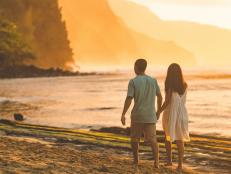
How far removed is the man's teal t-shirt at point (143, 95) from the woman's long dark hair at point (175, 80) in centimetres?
38

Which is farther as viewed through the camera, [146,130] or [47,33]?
[47,33]

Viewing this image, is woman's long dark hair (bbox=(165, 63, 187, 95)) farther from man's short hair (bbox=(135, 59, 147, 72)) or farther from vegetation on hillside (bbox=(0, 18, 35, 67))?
vegetation on hillside (bbox=(0, 18, 35, 67))

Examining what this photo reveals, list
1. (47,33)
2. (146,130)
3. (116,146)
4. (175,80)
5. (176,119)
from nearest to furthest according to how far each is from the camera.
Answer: (146,130)
(175,80)
(176,119)
(116,146)
(47,33)

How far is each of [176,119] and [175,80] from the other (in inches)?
29.5

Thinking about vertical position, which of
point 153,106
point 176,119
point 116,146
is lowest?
point 116,146

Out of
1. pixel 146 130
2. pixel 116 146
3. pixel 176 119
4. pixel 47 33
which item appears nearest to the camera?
pixel 146 130

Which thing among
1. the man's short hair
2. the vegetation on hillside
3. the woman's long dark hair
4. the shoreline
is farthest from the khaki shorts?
the vegetation on hillside

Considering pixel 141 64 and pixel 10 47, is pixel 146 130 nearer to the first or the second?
pixel 141 64

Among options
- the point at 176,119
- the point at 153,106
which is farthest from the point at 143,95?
the point at 176,119

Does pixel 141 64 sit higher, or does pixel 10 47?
pixel 10 47

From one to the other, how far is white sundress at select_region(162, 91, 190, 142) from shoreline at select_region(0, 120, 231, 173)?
0.74 metres

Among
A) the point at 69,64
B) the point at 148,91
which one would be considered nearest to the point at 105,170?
the point at 148,91

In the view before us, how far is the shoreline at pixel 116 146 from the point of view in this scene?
11568mm

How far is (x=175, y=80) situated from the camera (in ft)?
32.2
